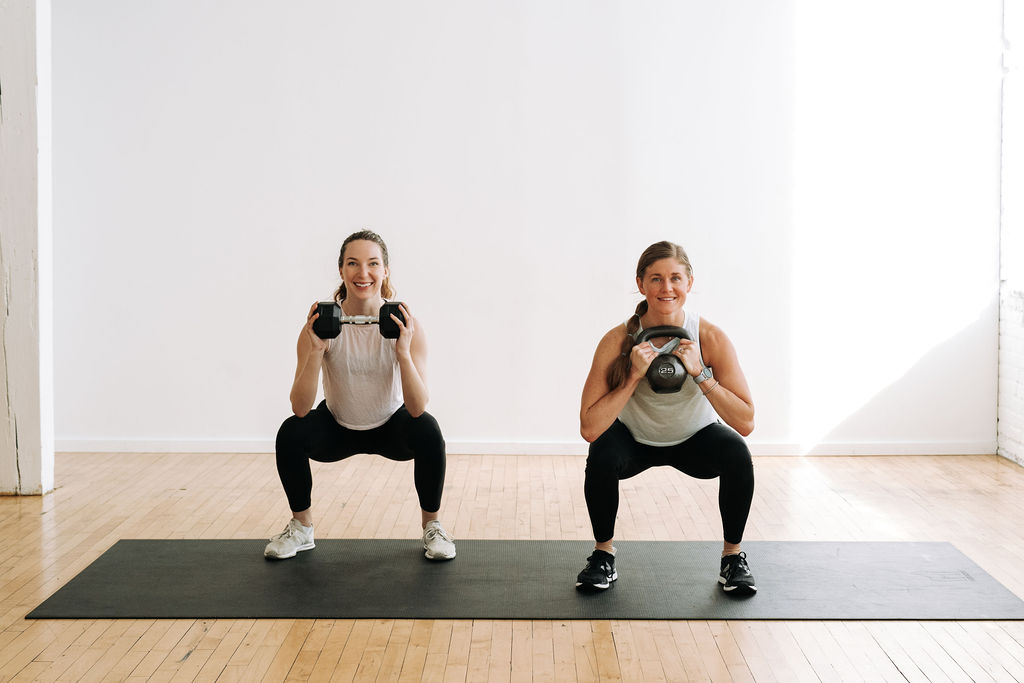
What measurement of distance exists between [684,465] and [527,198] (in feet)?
7.58

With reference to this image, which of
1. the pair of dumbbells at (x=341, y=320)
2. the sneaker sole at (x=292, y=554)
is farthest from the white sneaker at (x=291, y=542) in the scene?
the pair of dumbbells at (x=341, y=320)

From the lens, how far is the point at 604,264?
16.5 feet

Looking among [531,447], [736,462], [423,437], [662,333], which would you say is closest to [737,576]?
[736,462]

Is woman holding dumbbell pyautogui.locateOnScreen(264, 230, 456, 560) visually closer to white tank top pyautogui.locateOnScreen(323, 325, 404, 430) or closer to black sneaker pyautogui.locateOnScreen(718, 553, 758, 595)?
white tank top pyautogui.locateOnScreen(323, 325, 404, 430)

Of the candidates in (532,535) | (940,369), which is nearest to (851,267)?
(940,369)

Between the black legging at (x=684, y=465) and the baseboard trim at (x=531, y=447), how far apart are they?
2.06 m

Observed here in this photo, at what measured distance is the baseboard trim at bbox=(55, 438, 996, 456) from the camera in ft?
16.5

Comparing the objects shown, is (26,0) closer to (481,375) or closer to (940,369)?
(481,375)

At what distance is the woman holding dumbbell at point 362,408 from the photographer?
3.15 m

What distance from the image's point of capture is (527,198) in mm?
4988

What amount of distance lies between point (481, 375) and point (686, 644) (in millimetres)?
2698

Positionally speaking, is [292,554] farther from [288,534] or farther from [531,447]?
[531,447]

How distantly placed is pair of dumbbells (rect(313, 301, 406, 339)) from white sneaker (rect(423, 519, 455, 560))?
0.63 meters

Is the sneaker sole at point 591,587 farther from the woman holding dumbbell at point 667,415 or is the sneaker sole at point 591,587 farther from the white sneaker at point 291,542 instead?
the white sneaker at point 291,542
